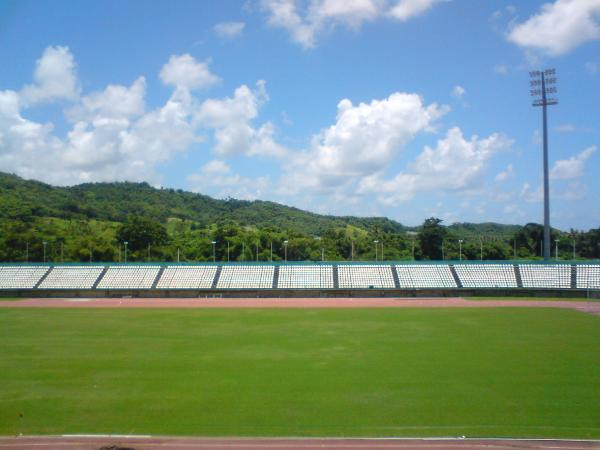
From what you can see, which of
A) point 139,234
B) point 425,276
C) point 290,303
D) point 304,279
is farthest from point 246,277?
point 139,234

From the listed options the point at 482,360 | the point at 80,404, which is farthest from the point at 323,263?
the point at 80,404

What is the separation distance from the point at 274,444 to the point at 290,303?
28.5 metres

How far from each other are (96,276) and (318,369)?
3744cm

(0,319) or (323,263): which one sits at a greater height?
(323,263)

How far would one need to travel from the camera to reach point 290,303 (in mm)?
38594

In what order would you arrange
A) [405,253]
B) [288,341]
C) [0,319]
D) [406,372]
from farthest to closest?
[405,253], [0,319], [288,341], [406,372]

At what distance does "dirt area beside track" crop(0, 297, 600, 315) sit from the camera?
35781 mm

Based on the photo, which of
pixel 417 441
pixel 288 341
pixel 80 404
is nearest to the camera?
pixel 417 441

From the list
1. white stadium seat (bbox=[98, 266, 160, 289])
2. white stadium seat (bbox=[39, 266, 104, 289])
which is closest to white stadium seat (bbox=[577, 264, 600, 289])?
white stadium seat (bbox=[98, 266, 160, 289])

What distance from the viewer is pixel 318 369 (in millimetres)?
16234

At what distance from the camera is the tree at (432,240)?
243ft

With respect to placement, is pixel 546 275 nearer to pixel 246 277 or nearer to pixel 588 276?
pixel 588 276

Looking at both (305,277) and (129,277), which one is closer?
(305,277)

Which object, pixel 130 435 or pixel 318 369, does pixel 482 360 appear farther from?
pixel 130 435
